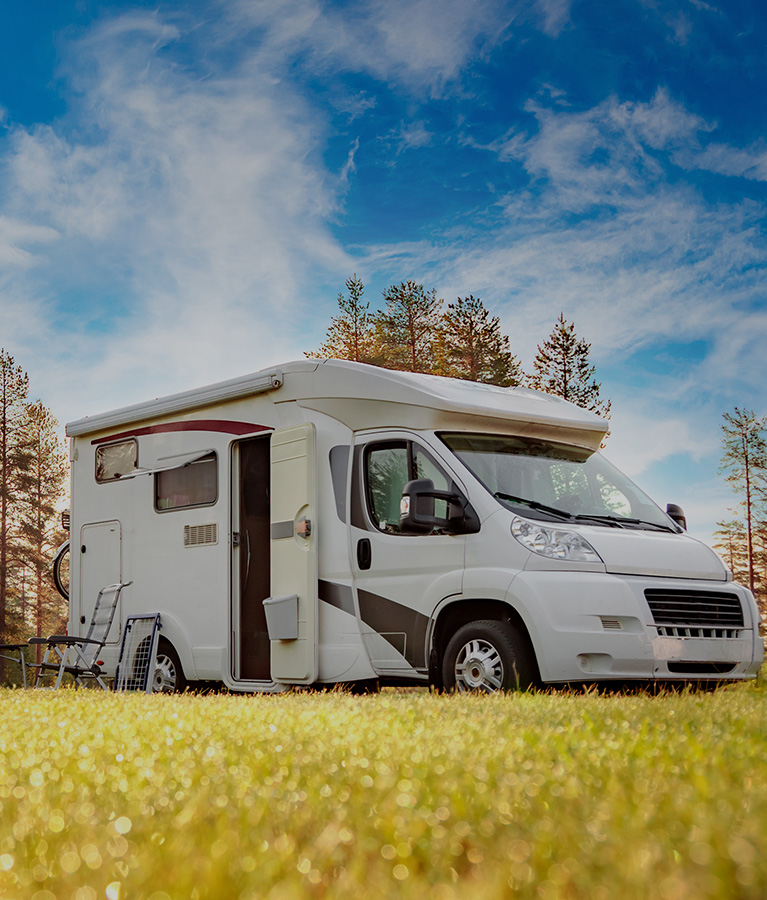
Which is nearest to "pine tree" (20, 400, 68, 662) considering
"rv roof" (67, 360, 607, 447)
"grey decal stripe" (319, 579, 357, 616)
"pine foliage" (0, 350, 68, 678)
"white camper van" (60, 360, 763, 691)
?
"pine foliage" (0, 350, 68, 678)

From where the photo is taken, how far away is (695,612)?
769cm

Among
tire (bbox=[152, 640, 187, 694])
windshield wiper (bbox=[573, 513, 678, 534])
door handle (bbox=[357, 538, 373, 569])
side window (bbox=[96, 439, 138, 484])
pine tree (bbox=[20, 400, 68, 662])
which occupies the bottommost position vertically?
tire (bbox=[152, 640, 187, 694])

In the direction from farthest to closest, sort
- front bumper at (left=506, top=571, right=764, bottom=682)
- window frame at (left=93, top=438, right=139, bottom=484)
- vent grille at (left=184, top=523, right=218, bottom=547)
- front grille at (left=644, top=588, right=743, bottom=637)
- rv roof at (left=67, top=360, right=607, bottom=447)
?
window frame at (left=93, top=438, right=139, bottom=484), vent grille at (left=184, top=523, right=218, bottom=547), rv roof at (left=67, top=360, right=607, bottom=447), front grille at (left=644, top=588, right=743, bottom=637), front bumper at (left=506, top=571, right=764, bottom=682)

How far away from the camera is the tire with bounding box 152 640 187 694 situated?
399 inches

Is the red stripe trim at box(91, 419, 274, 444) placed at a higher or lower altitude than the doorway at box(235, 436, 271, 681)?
higher

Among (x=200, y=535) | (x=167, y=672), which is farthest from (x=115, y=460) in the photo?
(x=167, y=672)

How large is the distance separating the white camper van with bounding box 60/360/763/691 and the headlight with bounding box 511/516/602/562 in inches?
0.6

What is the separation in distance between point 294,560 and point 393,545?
3.56 ft

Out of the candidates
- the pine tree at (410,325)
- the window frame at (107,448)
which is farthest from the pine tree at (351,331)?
the window frame at (107,448)

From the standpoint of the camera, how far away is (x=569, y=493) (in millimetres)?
8320

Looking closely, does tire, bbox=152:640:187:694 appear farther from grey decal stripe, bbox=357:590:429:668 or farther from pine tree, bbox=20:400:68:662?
pine tree, bbox=20:400:68:662

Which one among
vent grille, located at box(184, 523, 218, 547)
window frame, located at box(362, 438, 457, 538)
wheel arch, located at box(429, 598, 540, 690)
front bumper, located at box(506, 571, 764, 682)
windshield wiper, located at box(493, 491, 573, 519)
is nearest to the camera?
front bumper, located at box(506, 571, 764, 682)

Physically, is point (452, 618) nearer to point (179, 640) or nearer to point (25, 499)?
point (179, 640)

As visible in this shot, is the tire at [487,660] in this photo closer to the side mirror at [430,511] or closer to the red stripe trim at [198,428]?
the side mirror at [430,511]
